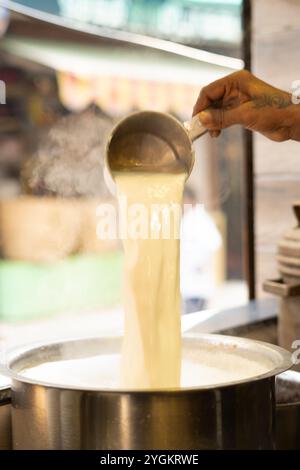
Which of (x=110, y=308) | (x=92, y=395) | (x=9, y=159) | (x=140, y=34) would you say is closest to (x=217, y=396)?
(x=92, y=395)

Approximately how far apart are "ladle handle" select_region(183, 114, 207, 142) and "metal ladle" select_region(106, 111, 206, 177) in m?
0.03

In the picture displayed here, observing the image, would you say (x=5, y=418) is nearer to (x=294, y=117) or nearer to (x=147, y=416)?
(x=147, y=416)

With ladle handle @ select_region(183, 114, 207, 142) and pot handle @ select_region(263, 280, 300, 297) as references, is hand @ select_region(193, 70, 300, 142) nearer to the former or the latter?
ladle handle @ select_region(183, 114, 207, 142)

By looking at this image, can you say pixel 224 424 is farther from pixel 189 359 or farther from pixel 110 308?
pixel 110 308

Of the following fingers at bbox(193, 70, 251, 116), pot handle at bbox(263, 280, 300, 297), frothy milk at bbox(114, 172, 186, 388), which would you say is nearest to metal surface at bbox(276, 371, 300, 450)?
frothy milk at bbox(114, 172, 186, 388)

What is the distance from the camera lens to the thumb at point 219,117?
1531 millimetres

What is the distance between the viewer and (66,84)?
385 cm

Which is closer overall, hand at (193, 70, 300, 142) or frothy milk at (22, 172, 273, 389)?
frothy milk at (22, 172, 273, 389)

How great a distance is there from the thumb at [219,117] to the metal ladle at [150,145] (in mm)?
109

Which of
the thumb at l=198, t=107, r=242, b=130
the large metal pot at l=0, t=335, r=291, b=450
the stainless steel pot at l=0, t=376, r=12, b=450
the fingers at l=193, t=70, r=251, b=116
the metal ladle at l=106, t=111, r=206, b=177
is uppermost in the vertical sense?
the fingers at l=193, t=70, r=251, b=116

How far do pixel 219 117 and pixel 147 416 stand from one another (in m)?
0.81

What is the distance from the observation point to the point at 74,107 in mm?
3773

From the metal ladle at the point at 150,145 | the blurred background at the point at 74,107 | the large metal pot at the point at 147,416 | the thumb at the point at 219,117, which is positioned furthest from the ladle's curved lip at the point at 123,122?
the blurred background at the point at 74,107

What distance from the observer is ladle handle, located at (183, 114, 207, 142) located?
4.84ft
